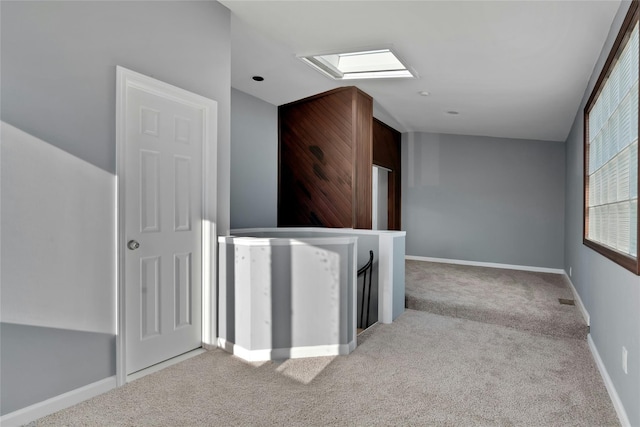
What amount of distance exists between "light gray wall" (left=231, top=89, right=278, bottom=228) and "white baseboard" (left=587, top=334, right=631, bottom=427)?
12.7ft

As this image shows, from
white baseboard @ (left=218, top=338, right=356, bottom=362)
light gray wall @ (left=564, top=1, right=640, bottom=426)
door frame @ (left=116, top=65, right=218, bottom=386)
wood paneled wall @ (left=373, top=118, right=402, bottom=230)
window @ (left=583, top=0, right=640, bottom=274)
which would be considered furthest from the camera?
wood paneled wall @ (left=373, top=118, right=402, bottom=230)

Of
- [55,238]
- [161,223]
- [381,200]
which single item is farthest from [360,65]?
[381,200]

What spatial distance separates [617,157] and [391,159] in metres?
4.99

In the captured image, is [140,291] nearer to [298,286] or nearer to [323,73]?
[298,286]

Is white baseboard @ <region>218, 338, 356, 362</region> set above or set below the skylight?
below

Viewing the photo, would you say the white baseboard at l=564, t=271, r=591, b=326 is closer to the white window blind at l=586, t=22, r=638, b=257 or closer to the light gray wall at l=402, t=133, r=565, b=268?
the white window blind at l=586, t=22, r=638, b=257

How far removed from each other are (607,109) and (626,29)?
0.78 meters

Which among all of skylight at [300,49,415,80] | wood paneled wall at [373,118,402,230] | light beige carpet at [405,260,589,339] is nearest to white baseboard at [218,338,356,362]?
light beige carpet at [405,260,589,339]

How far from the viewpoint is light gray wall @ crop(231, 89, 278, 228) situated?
15.8ft

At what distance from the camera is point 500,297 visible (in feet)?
14.4

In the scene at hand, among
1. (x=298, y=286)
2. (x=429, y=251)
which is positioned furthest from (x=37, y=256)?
(x=429, y=251)

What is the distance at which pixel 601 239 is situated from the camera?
293cm

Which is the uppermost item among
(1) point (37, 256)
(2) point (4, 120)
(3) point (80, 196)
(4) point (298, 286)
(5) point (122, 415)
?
(2) point (4, 120)

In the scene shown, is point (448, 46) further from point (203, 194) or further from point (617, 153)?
point (203, 194)
